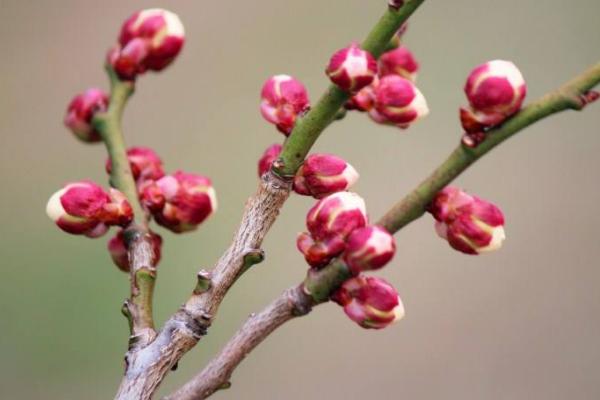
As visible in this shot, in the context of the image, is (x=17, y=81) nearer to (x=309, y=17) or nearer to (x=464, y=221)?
(x=309, y=17)

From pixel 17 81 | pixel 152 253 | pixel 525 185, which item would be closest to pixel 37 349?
pixel 17 81

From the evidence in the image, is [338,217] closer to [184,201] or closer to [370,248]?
[370,248]

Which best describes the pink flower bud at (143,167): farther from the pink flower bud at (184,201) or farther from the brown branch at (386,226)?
the brown branch at (386,226)

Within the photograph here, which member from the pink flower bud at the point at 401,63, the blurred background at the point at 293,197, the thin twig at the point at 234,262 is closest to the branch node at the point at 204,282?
the thin twig at the point at 234,262

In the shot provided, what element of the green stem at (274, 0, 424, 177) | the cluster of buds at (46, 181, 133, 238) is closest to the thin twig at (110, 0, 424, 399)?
the green stem at (274, 0, 424, 177)

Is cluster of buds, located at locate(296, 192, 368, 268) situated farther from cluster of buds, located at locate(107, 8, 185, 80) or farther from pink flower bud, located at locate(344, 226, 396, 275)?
cluster of buds, located at locate(107, 8, 185, 80)

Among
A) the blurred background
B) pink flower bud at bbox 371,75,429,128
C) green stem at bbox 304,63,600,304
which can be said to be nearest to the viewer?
green stem at bbox 304,63,600,304
